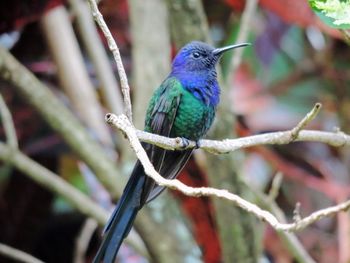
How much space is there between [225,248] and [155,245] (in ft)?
0.83

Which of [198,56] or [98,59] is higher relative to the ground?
[98,59]

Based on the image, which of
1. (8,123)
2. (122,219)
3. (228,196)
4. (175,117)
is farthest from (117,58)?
(8,123)

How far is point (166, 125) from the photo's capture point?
7.75 feet

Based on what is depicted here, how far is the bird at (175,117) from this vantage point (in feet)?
7.14

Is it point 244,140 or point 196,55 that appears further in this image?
point 196,55

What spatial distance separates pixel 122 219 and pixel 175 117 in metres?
0.44

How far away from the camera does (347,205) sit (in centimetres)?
Answer: 165

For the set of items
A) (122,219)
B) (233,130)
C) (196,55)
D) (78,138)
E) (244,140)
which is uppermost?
(196,55)

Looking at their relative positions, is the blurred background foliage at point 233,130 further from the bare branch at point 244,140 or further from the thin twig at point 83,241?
the bare branch at point 244,140

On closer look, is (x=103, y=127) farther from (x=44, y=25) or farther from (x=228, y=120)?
(x=228, y=120)

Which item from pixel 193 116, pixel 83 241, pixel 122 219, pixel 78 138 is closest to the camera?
pixel 122 219

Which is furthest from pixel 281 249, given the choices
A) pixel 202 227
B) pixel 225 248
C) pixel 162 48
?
pixel 162 48

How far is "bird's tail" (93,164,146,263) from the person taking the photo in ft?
6.79

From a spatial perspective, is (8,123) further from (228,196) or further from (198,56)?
(228,196)
